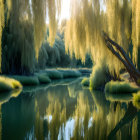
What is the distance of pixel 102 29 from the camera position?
6.20 metres

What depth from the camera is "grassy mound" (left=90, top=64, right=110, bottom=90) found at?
1042 cm

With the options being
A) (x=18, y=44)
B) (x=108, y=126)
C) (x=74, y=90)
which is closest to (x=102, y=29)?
(x=108, y=126)

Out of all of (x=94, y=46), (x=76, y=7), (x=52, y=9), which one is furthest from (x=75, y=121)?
(x=76, y=7)

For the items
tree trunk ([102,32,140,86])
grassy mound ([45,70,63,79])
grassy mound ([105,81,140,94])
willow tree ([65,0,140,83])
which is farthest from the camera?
grassy mound ([45,70,63,79])

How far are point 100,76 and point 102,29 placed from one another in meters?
4.51

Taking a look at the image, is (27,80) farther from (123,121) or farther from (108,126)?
(108,126)

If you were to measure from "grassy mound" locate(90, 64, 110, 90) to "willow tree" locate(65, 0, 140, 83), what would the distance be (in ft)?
12.3

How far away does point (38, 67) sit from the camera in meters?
18.5

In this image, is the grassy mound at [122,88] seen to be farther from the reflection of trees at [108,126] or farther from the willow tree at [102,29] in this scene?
the reflection of trees at [108,126]

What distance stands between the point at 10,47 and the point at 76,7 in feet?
27.1

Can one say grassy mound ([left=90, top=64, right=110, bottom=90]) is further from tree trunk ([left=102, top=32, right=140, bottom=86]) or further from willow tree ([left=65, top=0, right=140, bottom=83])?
tree trunk ([left=102, top=32, right=140, bottom=86])

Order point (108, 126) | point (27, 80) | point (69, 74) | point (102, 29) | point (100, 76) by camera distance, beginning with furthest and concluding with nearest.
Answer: point (69, 74), point (27, 80), point (100, 76), point (102, 29), point (108, 126)

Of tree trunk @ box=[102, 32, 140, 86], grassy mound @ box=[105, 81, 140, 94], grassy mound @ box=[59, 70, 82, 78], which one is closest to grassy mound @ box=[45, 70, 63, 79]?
grassy mound @ box=[59, 70, 82, 78]

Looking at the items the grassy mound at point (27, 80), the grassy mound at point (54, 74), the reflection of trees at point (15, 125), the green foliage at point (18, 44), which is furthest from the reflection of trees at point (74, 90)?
the grassy mound at point (54, 74)
